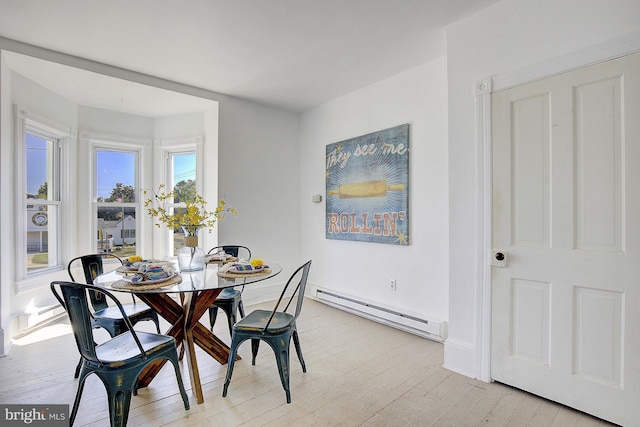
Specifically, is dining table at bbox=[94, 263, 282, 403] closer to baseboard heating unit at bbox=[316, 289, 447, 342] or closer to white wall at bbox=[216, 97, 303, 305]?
baseboard heating unit at bbox=[316, 289, 447, 342]

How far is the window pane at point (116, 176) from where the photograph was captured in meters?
4.35

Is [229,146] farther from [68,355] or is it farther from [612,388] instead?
[612,388]

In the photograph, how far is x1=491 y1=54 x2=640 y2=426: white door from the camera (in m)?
1.77

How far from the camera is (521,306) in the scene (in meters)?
2.16

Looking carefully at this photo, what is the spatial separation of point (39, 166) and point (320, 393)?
401 cm

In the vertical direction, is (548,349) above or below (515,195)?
below

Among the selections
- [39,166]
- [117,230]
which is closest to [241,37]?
[39,166]

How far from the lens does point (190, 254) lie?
2596mm

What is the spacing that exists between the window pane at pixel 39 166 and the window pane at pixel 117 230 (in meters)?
0.63

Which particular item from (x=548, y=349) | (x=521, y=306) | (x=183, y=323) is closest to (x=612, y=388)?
(x=548, y=349)

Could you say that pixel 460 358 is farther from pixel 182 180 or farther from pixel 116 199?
pixel 116 199

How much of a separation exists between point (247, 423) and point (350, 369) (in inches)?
36.0

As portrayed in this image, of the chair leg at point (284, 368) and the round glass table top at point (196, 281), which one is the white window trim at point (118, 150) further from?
the chair leg at point (284, 368)

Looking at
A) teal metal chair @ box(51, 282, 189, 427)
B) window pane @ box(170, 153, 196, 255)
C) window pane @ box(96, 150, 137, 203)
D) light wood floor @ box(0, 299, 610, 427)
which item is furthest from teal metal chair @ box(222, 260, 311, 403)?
window pane @ box(96, 150, 137, 203)
